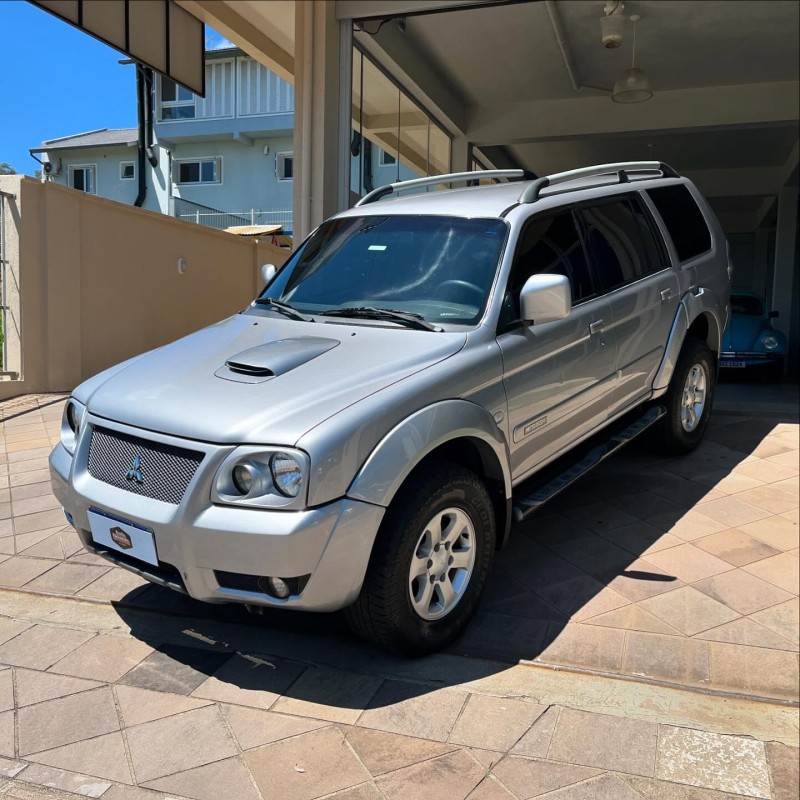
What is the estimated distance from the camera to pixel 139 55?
764 centimetres

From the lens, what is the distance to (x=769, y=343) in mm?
11117

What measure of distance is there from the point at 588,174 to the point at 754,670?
9.36 feet

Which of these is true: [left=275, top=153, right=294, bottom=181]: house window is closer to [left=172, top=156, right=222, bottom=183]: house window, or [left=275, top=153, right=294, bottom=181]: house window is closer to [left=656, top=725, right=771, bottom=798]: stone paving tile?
[left=172, top=156, right=222, bottom=183]: house window

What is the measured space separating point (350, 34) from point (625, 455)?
5.41m

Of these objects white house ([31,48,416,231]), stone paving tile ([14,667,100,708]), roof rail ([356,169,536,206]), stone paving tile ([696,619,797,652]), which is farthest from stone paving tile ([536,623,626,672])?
white house ([31,48,416,231])

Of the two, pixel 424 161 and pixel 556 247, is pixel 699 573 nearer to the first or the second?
pixel 556 247

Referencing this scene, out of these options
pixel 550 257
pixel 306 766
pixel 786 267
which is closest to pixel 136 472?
pixel 306 766

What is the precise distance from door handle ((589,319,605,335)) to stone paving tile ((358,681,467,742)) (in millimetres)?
2108

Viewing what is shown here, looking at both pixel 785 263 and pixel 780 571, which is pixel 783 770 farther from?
pixel 785 263

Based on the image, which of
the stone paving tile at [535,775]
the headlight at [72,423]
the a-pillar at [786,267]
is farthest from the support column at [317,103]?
the a-pillar at [786,267]

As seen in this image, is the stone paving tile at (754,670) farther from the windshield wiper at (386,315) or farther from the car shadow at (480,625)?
the windshield wiper at (386,315)

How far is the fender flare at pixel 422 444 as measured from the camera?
2738 millimetres

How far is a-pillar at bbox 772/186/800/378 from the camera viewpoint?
48.1 ft

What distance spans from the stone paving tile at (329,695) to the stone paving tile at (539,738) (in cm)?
58
